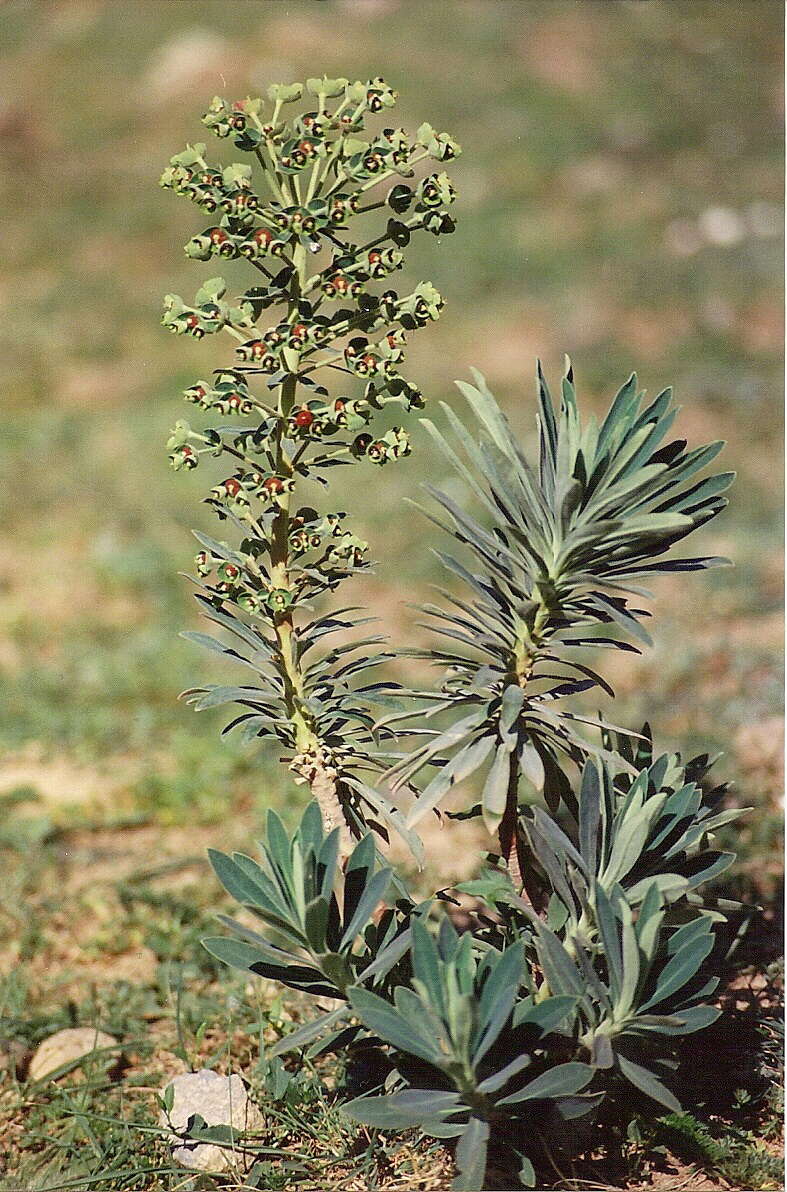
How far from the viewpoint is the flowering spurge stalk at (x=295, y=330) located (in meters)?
1.70

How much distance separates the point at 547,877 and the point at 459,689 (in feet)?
1.23

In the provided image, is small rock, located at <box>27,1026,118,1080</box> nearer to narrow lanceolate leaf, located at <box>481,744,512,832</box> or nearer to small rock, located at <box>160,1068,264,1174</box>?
small rock, located at <box>160,1068,264,1174</box>

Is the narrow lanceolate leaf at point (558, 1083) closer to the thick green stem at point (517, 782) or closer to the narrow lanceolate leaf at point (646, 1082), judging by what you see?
the narrow lanceolate leaf at point (646, 1082)

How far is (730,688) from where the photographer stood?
4309 mm

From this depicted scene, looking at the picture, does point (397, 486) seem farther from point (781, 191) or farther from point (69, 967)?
point (781, 191)

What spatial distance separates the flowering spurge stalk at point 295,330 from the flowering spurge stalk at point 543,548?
141 mm

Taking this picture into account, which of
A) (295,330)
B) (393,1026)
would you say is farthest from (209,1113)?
(295,330)

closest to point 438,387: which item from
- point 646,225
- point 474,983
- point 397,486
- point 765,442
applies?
point 397,486

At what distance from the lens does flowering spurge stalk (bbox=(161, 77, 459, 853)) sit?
170 cm

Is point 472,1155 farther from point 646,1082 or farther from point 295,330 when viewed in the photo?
point 295,330

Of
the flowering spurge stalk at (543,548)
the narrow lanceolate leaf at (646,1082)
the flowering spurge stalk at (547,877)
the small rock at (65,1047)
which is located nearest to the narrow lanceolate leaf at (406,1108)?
the flowering spurge stalk at (547,877)

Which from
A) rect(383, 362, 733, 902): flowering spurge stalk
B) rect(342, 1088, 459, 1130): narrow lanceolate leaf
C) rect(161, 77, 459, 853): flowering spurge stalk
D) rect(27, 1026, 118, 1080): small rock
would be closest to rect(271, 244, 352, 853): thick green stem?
rect(161, 77, 459, 853): flowering spurge stalk

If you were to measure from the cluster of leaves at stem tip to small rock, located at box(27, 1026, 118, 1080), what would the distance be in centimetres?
85

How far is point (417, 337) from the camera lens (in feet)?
27.8
